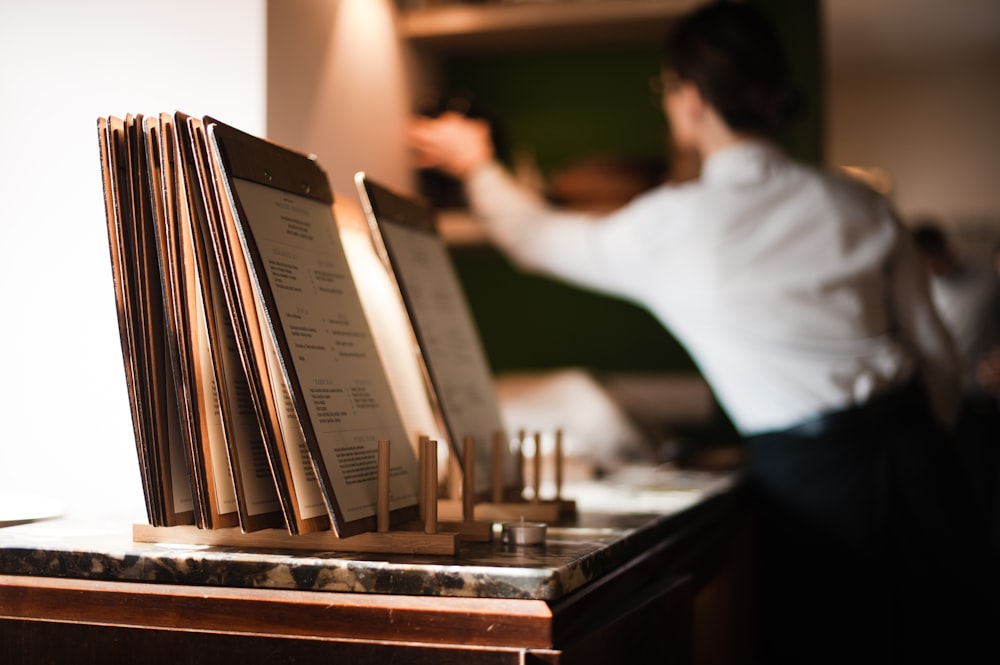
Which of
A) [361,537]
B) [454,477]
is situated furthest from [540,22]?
[361,537]

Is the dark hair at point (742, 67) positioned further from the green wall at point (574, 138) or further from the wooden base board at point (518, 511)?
the wooden base board at point (518, 511)

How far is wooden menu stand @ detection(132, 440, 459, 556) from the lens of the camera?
3.01 ft

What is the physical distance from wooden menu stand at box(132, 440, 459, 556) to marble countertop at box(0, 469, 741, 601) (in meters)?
0.01

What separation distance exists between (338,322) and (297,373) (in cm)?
13

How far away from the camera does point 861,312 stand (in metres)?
1.82

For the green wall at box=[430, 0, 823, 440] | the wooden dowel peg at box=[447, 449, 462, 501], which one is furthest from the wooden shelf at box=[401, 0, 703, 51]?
the wooden dowel peg at box=[447, 449, 462, 501]

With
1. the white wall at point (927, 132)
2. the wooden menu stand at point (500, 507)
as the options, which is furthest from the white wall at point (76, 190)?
the white wall at point (927, 132)

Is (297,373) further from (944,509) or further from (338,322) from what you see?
(944,509)

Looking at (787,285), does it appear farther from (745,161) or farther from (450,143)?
(450,143)

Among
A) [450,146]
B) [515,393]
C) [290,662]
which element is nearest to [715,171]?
[450,146]

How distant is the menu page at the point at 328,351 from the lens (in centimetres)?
91

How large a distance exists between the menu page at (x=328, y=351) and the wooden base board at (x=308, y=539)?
3 cm

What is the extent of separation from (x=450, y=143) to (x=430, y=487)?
1.22 metres

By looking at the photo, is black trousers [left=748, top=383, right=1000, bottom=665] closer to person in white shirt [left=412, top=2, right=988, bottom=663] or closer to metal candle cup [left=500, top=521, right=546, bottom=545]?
person in white shirt [left=412, top=2, right=988, bottom=663]
